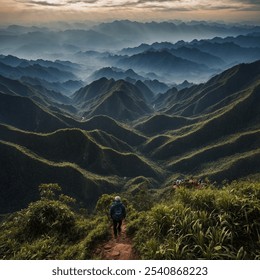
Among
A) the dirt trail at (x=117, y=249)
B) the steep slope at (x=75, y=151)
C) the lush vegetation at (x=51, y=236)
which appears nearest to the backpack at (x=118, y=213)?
the dirt trail at (x=117, y=249)

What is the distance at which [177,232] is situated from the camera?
14297 millimetres

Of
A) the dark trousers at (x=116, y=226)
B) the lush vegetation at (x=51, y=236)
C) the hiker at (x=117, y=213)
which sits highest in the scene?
the hiker at (x=117, y=213)

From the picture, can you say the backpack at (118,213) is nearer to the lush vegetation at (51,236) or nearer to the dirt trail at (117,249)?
the dirt trail at (117,249)

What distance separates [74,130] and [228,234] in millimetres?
153174

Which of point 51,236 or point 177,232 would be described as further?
point 51,236

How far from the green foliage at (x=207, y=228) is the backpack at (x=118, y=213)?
4.96 feet

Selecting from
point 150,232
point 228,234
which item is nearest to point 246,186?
point 228,234

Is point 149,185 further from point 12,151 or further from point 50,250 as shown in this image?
point 50,250

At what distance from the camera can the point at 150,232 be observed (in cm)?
1628

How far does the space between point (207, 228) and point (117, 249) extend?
19.0ft

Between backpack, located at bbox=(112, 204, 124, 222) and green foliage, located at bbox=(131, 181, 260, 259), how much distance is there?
59.5 inches

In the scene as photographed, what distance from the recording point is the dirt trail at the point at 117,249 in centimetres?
1623

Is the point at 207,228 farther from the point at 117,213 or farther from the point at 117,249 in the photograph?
the point at 117,213

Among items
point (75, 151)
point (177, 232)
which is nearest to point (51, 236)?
point (177, 232)
